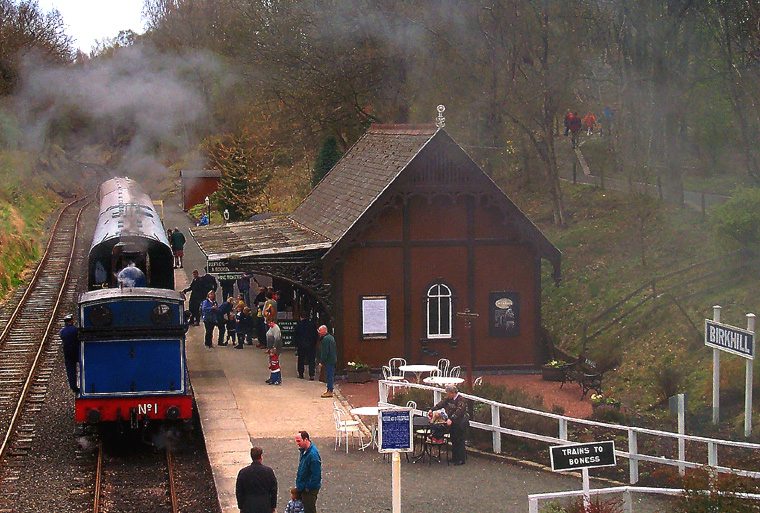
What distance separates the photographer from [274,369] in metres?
23.8

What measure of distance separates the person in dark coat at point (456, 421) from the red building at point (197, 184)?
32228 millimetres

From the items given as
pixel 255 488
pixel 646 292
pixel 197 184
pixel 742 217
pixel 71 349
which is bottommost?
pixel 255 488

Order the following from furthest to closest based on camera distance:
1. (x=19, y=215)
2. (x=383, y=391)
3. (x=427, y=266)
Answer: (x=19, y=215) < (x=427, y=266) < (x=383, y=391)

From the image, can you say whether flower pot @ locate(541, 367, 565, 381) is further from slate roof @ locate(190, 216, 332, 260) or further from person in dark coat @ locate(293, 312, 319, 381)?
slate roof @ locate(190, 216, 332, 260)

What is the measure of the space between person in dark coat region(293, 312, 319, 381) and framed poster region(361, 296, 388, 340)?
1097 millimetres

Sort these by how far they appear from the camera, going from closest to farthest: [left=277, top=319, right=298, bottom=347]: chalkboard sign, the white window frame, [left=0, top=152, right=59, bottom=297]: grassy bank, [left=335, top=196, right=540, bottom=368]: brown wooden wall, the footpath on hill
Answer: the footpath on hill, [left=335, top=196, right=540, bottom=368]: brown wooden wall, the white window frame, [left=277, top=319, right=298, bottom=347]: chalkboard sign, [left=0, top=152, right=59, bottom=297]: grassy bank

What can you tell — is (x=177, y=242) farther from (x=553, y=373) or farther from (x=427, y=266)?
(x=553, y=373)

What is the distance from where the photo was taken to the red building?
49562mm

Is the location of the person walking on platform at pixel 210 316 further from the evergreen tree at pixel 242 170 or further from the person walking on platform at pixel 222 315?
the evergreen tree at pixel 242 170

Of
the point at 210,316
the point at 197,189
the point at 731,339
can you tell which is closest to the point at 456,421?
the point at 731,339

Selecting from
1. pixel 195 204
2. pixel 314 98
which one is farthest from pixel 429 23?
pixel 195 204

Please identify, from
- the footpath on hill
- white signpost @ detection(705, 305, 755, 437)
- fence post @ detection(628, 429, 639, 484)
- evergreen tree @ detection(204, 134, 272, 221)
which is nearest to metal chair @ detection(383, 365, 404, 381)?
the footpath on hill

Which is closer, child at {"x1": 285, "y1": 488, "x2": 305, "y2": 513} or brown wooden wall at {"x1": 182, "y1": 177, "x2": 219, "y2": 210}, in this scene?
child at {"x1": 285, "y1": 488, "x2": 305, "y2": 513}

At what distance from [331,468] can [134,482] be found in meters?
3.04
